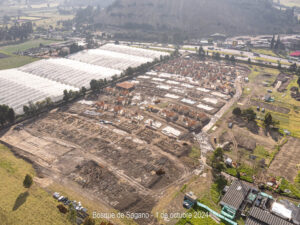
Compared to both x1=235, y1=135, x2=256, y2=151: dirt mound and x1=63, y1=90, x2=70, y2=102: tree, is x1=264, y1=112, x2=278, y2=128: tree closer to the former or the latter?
x1=235, y1=135, x2=256, y2=151: dirt mound

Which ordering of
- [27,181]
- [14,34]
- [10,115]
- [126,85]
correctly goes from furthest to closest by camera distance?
[14,34], [126,85], [10,115], [27,181]

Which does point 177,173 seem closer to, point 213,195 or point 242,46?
point 213,195

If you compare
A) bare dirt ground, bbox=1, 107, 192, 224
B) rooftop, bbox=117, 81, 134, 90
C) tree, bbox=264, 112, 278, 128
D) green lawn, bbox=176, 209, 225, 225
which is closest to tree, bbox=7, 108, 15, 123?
bare dirt ground, bbox=1, 107, 192, 224

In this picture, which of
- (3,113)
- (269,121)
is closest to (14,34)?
(3,113)

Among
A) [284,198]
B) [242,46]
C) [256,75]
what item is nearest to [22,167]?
[284,198]

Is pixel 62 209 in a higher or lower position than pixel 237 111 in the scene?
lower

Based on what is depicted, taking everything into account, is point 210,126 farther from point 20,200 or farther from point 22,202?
point 20,200
